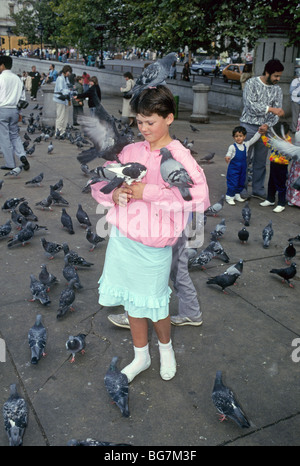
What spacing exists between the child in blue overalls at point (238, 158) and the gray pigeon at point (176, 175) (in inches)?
192

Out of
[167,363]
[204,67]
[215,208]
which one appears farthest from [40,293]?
[204,67]

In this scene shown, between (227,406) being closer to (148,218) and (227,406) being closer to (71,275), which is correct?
(148,218)

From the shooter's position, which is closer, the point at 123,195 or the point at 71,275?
the point at 123,195

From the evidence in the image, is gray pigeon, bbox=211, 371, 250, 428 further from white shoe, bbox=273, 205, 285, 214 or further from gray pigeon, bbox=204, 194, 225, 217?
white shoe, bbox=273, 205, 285, 214

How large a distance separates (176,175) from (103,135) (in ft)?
2.40

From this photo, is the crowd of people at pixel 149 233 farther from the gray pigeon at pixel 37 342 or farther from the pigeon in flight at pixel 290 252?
the pigeon in flight at pixel 290 252

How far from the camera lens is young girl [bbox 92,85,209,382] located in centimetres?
269

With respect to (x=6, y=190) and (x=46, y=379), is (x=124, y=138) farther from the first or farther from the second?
(x=6, y=190)

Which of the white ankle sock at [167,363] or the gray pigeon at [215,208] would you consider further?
the gray pigeon at [215,208]

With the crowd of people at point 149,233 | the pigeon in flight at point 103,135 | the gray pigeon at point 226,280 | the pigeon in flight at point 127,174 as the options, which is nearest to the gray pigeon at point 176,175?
the crowd of people at point 149,233

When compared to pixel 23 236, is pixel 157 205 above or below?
above

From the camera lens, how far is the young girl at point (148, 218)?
2.69m

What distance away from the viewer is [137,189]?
105 inches
